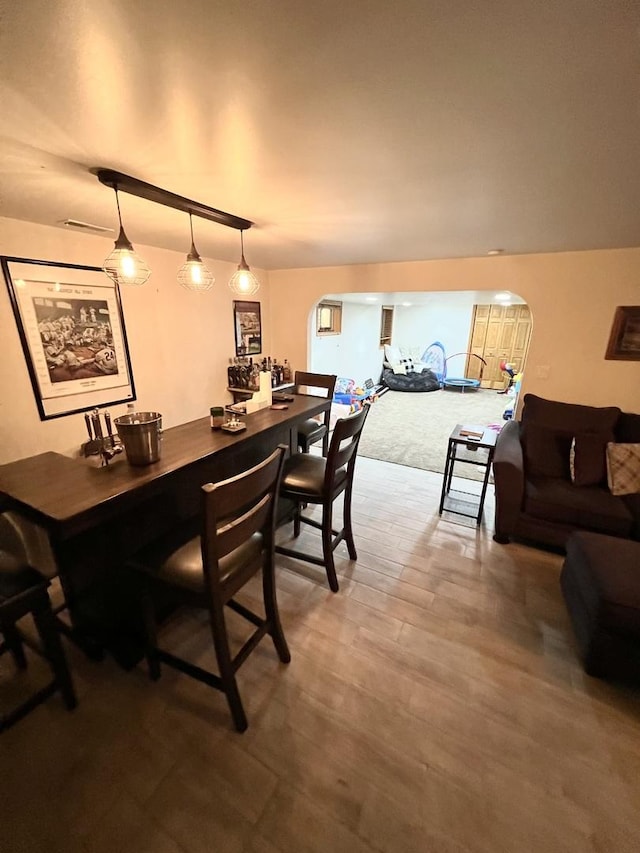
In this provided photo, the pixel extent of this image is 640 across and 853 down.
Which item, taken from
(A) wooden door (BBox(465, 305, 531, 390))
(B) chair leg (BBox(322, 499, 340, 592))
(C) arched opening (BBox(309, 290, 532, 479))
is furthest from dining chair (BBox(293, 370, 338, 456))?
(A) wooden door (BBox(465, 305, 531, 390))

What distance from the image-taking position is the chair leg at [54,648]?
1.31m

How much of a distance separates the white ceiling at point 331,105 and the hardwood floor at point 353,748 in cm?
222

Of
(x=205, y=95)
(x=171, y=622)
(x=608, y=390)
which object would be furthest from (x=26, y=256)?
(x=608, y=390)

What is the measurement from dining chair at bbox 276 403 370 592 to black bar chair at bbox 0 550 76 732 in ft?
3.53

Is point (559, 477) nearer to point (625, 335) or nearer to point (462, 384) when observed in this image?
point (625, 335)

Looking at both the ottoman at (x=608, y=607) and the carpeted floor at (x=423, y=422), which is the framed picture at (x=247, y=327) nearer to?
the carpeted floor at (x=423, y=422)

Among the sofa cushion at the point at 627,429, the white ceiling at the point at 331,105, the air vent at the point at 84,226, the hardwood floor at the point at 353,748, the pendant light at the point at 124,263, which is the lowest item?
the hardwood floor at the point at 353,748

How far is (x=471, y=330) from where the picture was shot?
820 centimetres

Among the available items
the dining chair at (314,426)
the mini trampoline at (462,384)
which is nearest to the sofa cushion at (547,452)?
the dining chair at (314,426)

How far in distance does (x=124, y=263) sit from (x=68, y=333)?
3.97 ft

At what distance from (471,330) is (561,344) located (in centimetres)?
578

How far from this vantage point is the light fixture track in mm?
1440

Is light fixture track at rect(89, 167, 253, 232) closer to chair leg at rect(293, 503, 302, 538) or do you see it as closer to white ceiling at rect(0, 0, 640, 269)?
white ceiling at rect(0, 0, 640, 269)

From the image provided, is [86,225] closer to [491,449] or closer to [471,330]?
[491,449]
